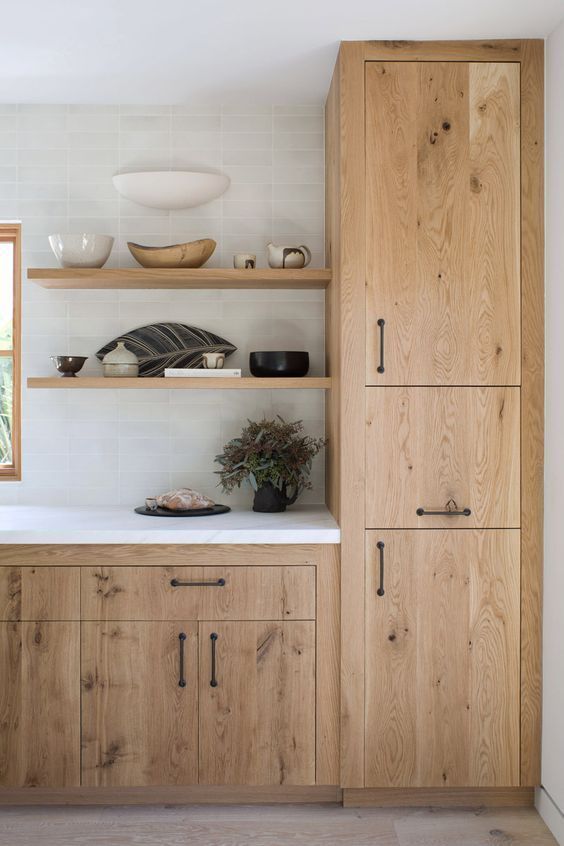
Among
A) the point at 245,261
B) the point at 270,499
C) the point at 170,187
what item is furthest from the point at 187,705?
the point at 170,187

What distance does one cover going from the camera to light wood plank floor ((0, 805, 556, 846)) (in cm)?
256

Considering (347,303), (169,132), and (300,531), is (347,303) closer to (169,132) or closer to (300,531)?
(300,531)

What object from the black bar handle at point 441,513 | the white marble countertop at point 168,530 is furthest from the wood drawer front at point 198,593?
the black bar handle at point 441,513

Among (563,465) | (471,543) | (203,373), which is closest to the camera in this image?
(563,465)

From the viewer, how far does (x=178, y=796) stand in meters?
2.80

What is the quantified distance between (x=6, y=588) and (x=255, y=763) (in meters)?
1.03

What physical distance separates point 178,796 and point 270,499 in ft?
3.60

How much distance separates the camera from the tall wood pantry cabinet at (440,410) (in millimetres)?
2689

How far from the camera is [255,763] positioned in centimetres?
272

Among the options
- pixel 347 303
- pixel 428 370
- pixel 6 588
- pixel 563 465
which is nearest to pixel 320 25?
pixel 347 303

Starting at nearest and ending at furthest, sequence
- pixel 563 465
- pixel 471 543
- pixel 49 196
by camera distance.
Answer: pixel 563 465, pixel 471 543, pixel 49 196

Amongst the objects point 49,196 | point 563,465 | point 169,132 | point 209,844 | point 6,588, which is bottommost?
point 209,844

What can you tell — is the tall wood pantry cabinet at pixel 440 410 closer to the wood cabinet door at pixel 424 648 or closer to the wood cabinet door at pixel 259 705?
the wood cabinet door at pixel 424 648

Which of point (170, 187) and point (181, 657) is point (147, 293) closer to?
point (170, 187)
